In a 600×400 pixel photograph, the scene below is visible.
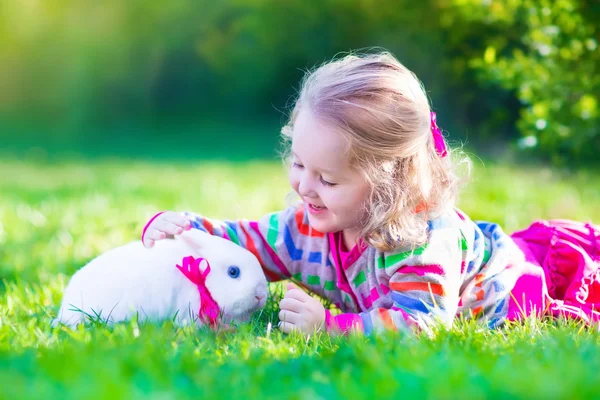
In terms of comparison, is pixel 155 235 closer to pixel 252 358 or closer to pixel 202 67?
pixel 252 358

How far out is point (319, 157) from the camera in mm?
2281

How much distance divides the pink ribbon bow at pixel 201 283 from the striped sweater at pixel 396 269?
14.4 inches

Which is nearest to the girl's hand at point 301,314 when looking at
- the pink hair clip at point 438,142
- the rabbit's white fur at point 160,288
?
the rabbit's white fur at point 160,288

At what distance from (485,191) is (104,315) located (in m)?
3.64

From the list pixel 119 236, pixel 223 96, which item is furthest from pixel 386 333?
pixel 223 96

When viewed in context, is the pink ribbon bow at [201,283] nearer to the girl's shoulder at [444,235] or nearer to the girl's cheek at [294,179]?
the girl's cheek at [294,179]

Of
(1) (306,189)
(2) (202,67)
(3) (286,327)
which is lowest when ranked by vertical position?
(3) (286,327)

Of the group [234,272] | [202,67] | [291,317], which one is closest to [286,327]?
[291,317]

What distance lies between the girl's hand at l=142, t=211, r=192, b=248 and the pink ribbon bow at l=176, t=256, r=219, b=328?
0.64 ft

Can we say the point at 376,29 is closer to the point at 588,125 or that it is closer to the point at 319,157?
the point at 588,125

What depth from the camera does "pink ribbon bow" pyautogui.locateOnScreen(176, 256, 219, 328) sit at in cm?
228

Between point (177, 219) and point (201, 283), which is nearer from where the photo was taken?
point (201, 283)

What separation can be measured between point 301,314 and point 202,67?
36.6ft

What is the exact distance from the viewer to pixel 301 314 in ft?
7.39
